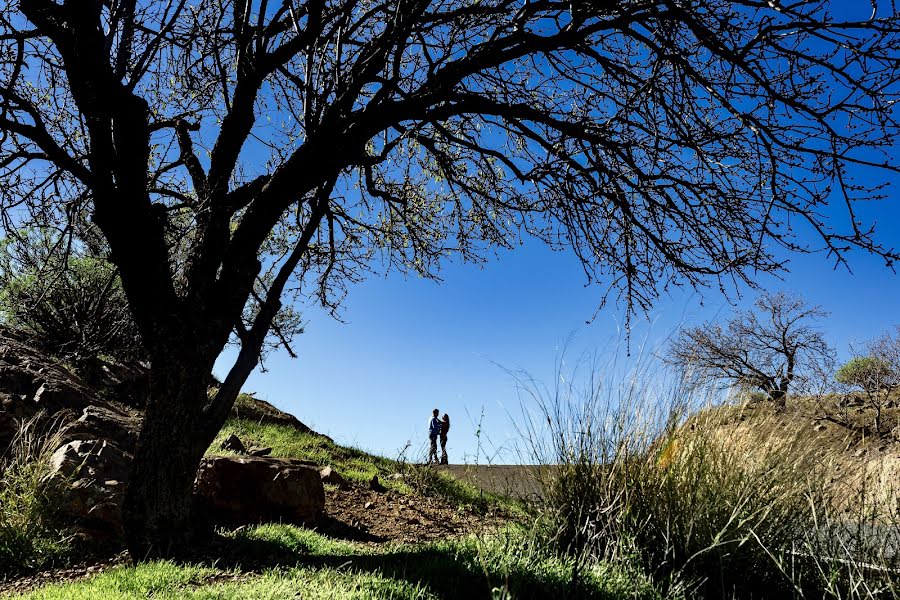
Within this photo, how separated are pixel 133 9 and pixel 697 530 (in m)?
6.86

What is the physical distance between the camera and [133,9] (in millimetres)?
5832

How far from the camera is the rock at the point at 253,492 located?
6.34 metres

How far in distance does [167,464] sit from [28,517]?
4.93 ft

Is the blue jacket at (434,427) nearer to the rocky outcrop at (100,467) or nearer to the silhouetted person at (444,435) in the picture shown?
the silhouetted person at (444,435)

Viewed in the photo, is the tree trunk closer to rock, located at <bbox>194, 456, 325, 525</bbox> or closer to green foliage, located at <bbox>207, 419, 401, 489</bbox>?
rock, located at <bbox>194, 456, 325, 525</bbox>

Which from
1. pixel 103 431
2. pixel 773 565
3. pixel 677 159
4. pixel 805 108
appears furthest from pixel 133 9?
pixel 773 565

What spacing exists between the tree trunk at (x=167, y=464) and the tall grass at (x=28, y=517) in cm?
83

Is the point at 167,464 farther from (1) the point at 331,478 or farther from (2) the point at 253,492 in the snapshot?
(1) the point at 331,478

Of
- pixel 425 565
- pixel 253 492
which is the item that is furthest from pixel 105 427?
pixel 425 565

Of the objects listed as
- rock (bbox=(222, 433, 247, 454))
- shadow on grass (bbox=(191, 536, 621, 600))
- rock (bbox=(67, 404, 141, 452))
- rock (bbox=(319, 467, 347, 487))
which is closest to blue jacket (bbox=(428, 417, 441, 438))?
rock (bbox=(319, 467, 347, 487))

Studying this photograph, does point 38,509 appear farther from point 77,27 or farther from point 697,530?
point 697,530

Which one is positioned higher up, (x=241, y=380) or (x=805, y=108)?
(x=805, y=108)

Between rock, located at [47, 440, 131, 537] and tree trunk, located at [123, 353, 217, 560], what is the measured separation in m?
0.78

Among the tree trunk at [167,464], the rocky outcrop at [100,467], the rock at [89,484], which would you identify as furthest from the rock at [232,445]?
the tree trunk at [167,464]
